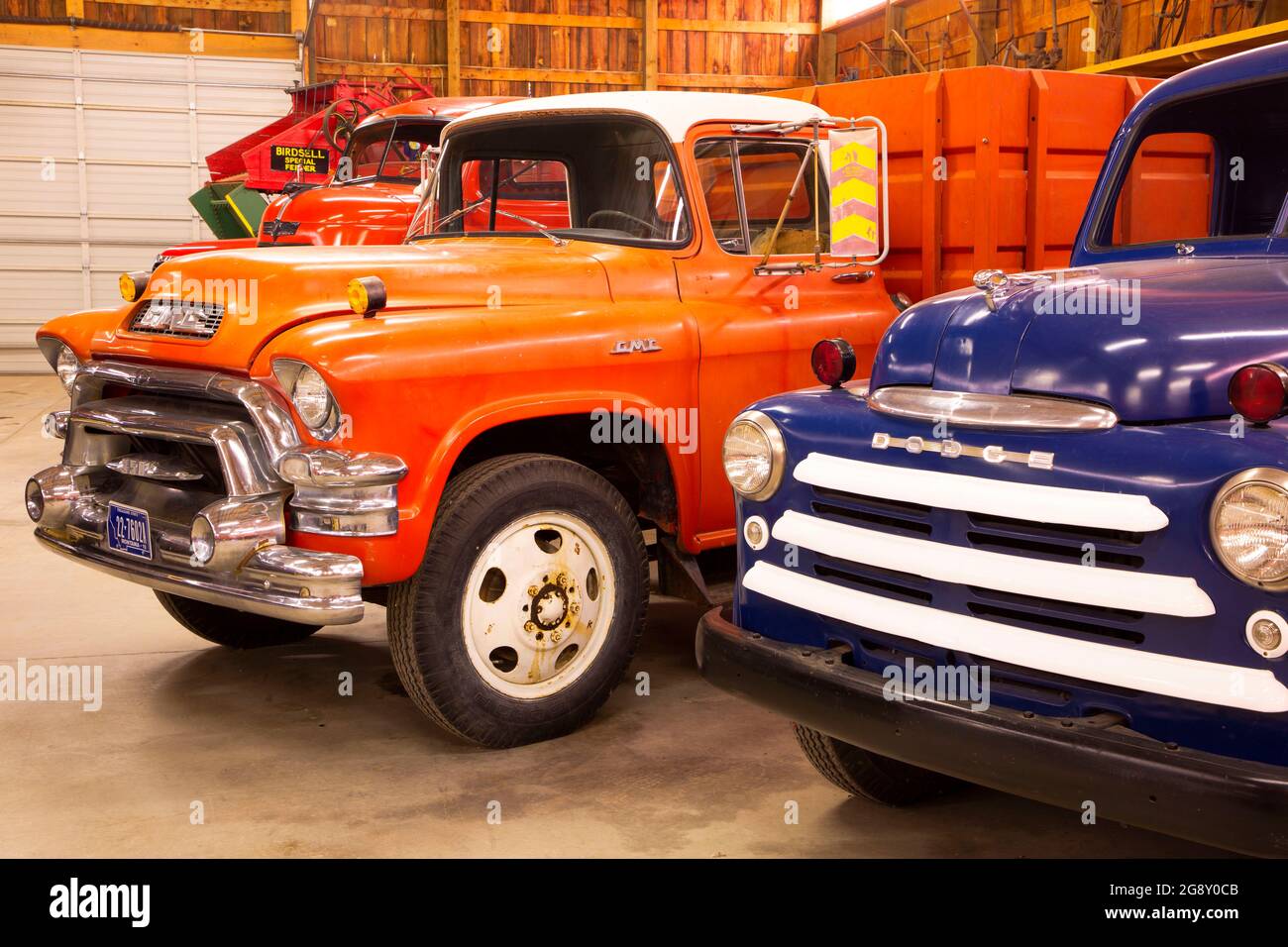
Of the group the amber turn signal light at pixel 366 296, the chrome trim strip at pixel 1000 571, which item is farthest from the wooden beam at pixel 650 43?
the chrome trim strip at pixel 1000 571

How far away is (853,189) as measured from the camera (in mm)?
3842

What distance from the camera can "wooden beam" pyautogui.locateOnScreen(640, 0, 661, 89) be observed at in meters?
16.0

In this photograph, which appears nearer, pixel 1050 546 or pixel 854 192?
pixel 1050 546

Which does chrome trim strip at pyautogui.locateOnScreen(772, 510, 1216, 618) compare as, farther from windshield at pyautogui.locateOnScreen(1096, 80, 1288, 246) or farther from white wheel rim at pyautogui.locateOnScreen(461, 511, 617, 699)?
windshield at pyautogui.locateOnScreen(1096, 80, 1288, 246)

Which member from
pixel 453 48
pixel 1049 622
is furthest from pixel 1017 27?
pixel 1049 622

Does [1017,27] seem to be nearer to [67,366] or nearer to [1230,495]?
[67,366]

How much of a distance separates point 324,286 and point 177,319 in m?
0.50

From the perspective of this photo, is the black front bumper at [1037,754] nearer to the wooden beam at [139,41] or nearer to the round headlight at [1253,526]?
the round headlight at [1253,526]

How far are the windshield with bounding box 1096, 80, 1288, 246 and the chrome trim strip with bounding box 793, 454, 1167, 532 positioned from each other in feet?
4.24

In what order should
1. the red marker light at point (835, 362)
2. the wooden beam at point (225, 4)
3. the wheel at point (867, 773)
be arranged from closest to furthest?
the red marker light at point (835, 362) < the wheel at point (867, 773) < the wooden beam at point (225, 4)

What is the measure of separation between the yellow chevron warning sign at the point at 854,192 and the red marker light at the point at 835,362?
905 millimetres

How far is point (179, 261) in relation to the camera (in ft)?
13.0

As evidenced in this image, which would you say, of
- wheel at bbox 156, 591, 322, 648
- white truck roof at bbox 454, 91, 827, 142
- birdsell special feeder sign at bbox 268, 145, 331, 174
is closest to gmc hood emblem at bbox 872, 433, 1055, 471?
white truck roof at bbox 454, 91, 827, 142

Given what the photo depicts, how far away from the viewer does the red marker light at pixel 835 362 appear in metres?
3.01
